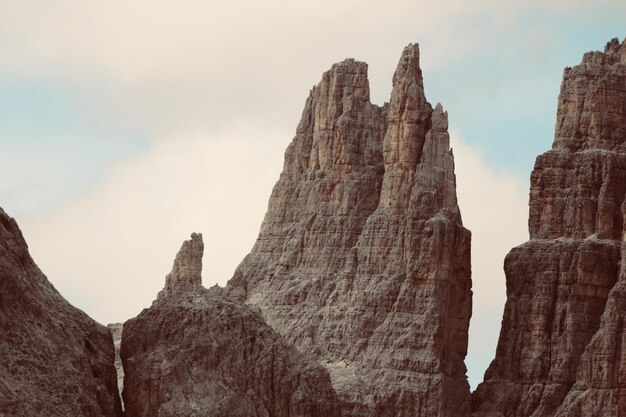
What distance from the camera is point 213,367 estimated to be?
70750mm

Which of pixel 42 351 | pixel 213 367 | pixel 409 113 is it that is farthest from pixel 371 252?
pixel 42 351

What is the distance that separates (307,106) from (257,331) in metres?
108

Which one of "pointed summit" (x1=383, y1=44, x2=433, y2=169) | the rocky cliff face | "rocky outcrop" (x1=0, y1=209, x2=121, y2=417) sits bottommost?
"rocky outcrop" (x1=0, y1=209, x2=121, y2=417)

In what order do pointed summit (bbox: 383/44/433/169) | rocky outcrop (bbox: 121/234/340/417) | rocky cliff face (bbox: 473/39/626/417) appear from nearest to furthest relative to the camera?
rocky outcrop (bbox: 121/234/340/417) → rocky cliff face (bbox: 473/39/626/417) → pointed summit (bbox: 383/44/433/169)

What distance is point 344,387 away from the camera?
15275cm

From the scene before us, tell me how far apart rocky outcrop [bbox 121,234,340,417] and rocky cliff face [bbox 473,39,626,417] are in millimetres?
74604

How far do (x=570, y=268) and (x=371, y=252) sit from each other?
17.1 metres

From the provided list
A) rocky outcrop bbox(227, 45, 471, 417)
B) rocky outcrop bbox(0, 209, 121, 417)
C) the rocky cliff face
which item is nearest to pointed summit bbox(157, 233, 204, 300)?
rocky outcrop bbox(227, 45, 471, 417)

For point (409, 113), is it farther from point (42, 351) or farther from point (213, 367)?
point (42, 351)

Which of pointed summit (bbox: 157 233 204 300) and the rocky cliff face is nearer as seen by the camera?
the rocky cliff face

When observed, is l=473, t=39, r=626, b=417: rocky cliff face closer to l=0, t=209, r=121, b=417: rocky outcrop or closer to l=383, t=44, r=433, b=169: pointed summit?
l=383, t=44, r=433, b=169: pointed summit

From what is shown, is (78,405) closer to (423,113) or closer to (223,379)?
(223,379)

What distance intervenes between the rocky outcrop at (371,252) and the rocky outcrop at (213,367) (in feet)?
236

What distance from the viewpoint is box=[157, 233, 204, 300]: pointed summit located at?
167m
